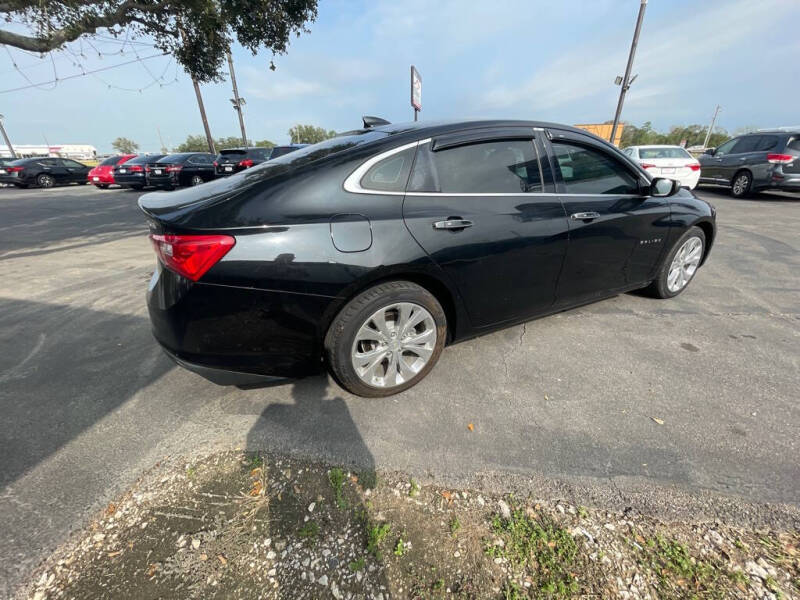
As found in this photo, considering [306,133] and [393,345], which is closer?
[393,345]

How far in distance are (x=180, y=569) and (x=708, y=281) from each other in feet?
17.5

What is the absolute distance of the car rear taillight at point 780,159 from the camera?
902cm

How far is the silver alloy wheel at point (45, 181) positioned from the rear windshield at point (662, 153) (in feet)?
80.2

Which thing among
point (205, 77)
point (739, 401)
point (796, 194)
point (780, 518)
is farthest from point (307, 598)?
point (796, 194)

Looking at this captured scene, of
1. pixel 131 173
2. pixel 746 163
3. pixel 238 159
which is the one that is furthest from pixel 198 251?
pixel 131 173

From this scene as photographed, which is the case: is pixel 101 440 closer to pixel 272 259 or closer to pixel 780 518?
pixel 272 259

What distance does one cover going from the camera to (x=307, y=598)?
1.30 metres

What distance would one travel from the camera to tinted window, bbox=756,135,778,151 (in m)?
9.36

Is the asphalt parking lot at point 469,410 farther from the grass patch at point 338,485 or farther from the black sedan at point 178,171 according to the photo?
the black sedan at point 178,171

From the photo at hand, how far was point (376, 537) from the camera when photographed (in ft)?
4.90

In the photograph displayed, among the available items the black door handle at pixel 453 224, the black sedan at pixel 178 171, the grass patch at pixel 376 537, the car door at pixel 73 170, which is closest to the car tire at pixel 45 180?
the car door at pixel 73 170

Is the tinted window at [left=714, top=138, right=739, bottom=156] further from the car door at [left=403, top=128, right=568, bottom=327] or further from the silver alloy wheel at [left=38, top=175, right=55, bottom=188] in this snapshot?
the silver alloy wheel at [left=38, top=175, right=55, bottom=188]

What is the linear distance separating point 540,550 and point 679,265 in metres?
3.39

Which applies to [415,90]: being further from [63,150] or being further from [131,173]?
[63,150]
